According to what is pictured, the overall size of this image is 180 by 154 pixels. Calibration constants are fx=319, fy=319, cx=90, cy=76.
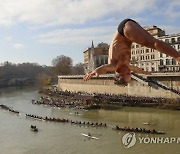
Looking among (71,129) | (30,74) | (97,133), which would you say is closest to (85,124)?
(71,129)

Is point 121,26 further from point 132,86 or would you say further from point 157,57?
point 157,57

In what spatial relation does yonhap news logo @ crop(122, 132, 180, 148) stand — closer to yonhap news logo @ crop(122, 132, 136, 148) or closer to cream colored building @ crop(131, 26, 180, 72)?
yonhap news logo @ crop(122, 132, 136, 148)

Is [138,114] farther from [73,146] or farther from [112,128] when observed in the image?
[73,146]

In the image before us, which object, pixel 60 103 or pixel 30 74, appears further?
pixel 30 74

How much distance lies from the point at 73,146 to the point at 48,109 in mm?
14019

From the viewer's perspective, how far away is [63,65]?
199 feet

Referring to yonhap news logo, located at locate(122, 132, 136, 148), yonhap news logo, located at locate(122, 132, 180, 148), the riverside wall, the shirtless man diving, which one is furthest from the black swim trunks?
→ the riverside wall

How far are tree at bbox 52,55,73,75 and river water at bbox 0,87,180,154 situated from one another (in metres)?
34.4

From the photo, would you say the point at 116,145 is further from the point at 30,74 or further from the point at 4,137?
the point at 30,74

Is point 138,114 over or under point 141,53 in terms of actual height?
under

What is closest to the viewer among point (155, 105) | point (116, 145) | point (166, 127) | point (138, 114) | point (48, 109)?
point (116, 145)

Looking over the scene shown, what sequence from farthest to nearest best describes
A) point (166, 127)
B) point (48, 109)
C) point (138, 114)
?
1. point (48, 109)
2. point (138, 114)
3. point (166, 127)

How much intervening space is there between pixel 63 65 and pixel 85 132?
4364 centimetres

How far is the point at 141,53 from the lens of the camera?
141 feet
